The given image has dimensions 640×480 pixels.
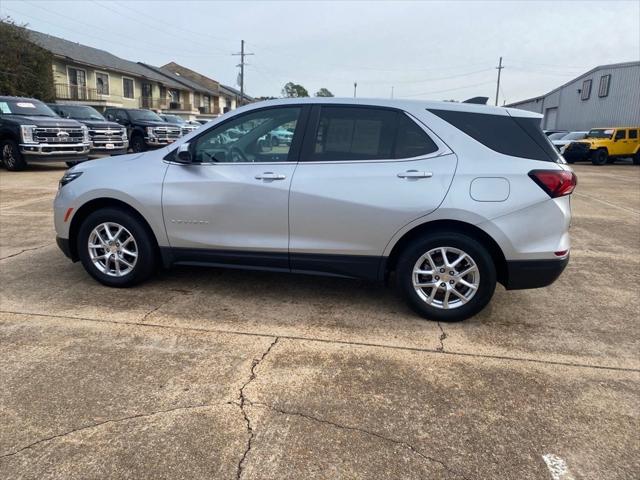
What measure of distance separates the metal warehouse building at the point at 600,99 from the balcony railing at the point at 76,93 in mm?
36599

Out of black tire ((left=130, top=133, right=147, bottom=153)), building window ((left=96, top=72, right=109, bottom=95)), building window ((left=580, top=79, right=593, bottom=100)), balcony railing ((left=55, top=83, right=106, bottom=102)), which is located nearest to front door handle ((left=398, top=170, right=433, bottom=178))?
black tire ((left=130, top=133, right=147, bottom=153))

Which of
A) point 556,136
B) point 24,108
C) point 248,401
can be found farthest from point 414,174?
point 556,136

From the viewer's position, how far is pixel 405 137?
381cm

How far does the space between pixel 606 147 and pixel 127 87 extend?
123 feet

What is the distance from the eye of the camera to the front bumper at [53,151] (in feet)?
42.8

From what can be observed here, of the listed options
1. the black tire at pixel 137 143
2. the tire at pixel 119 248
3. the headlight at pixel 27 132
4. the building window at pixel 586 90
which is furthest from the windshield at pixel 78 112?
the building window at pixel 586 90

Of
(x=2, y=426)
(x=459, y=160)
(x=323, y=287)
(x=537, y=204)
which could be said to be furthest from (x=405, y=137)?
(x=2, y=426)

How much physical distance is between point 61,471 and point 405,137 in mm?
3078

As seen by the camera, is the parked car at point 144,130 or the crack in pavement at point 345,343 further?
the parked car at point 144,130

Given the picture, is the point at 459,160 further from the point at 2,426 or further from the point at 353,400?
the point at 2,426

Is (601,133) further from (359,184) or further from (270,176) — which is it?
(270,176)

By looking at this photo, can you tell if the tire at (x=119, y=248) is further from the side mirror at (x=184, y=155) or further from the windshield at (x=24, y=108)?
the windshield at (x=24, y=108)

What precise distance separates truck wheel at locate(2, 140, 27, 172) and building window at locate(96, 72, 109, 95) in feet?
92.2

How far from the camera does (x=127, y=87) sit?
4269cm
